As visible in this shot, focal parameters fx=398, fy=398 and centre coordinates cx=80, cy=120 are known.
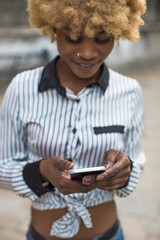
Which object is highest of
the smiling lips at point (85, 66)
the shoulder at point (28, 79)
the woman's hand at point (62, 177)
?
the smiling lips at point (85, 66)

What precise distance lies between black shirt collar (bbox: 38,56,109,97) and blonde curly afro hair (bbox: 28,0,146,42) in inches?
8.8

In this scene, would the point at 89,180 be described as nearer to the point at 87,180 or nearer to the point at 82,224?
the point at 87,180

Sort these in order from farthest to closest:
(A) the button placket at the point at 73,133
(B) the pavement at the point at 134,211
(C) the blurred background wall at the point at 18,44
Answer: (C) the blurred background wall at the point at 18,44 < (B) the pavement at the point at 134,211 < (A) the button placket at the point at 73,133

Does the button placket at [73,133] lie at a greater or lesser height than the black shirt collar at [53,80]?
lesser

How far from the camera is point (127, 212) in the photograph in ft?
12.2

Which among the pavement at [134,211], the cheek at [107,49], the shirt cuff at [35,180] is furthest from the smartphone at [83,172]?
the pavement at [134,211]

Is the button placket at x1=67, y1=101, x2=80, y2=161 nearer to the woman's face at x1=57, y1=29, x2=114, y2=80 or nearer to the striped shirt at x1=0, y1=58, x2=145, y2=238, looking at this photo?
the striped shirt at x1=0, y1=58, x2=145, y2=238

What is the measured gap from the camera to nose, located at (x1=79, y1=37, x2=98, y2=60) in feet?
5.34

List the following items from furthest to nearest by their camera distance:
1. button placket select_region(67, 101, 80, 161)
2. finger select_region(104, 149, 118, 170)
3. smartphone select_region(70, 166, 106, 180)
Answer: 1. button placket select_region(67, 101, 80, 161)
2. finger select_region(104, 149, 118, 170)
3. smartphone select_region(70, 166, 106, 180)

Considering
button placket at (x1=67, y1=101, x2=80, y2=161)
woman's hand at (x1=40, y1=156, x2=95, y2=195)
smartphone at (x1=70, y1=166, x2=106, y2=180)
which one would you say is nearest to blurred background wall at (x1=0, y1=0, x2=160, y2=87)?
button placket at (x1=67, y1=101, x2=80, y2=161)

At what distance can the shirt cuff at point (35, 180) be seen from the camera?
169 cm

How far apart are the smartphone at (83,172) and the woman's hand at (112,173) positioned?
2 centimetres

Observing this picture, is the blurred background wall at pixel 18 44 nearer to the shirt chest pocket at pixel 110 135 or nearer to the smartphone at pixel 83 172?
the shirt chest pocket at pixel 110 135

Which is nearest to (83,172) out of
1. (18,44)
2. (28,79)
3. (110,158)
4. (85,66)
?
(110,158)
